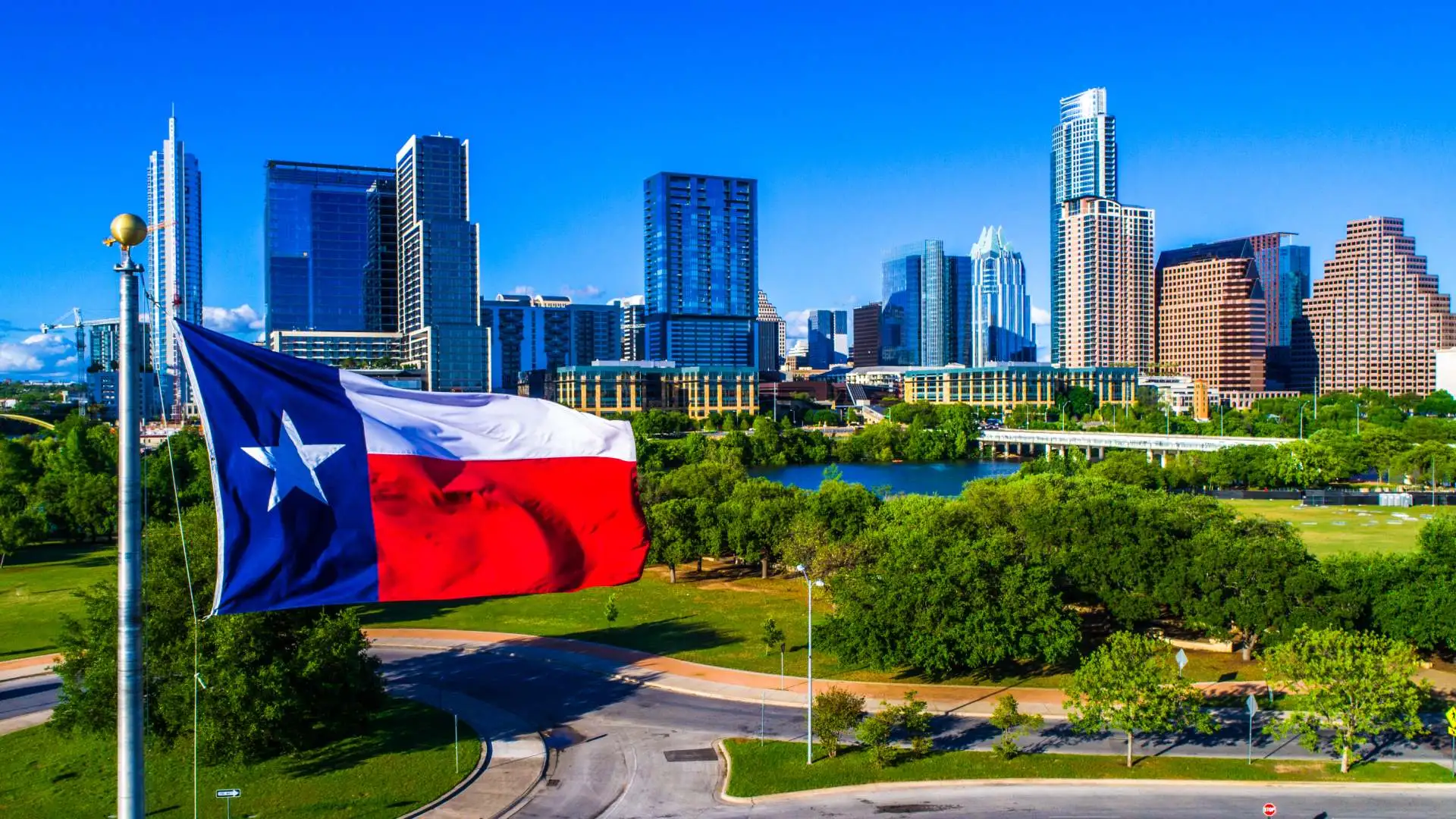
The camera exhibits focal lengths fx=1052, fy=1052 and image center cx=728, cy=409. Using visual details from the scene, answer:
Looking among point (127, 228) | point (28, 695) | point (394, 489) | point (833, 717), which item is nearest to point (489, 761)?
point (833, 717)

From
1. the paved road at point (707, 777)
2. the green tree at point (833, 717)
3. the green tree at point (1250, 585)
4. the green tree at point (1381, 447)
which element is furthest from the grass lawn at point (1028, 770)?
the green tree at point (1381, 447)

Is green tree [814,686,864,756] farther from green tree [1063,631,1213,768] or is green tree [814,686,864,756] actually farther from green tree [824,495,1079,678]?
green tree [1063,631,1213,768]

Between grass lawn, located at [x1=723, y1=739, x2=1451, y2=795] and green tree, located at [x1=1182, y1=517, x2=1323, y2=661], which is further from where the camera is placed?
green tree, located at [x1=1182, y1=517, x2=1323, y2=661]

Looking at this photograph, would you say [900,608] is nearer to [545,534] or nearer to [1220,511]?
[1220,511]

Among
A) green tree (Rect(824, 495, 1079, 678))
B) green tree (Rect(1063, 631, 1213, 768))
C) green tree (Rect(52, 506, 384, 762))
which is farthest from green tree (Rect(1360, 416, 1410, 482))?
green tree (Rect(52, 506, 384, 762))

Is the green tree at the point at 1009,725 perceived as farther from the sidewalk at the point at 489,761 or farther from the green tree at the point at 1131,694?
the sidewalk at the point at 489,761

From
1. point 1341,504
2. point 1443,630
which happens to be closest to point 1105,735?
point 1443,630
